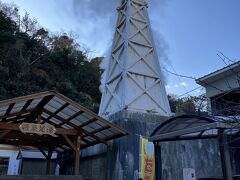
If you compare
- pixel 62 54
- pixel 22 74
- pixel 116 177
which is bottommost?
pixel 116 177

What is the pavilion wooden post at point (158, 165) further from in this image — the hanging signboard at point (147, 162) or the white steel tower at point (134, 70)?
the white steel tower at point (134, 70)

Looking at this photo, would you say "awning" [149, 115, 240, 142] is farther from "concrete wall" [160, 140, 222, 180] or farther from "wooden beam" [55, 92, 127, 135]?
"concrete wall" [160, 140, 222, 180]

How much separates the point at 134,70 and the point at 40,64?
16074 mm

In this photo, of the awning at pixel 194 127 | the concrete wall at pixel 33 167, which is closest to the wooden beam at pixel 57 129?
the awning at pixel 194 127

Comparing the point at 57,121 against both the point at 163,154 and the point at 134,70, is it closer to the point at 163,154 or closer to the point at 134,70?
the point at 134,70

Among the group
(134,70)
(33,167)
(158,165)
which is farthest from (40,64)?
(158,165)

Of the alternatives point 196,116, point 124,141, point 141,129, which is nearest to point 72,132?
point 124,141

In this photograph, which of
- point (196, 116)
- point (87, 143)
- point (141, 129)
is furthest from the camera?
point (87, 143)

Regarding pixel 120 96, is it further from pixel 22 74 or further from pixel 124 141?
pixel 22 74

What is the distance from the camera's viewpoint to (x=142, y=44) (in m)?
12.8

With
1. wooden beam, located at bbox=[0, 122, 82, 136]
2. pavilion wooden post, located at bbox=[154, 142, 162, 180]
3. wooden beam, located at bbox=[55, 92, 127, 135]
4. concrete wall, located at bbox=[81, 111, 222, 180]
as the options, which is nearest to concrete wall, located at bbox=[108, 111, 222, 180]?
concrete wall, located at bbox=[81, 111, 222, 180]

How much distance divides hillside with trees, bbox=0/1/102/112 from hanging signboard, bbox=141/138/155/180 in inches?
555

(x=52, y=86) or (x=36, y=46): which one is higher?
(x=36, y=46)

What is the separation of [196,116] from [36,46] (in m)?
24.1
